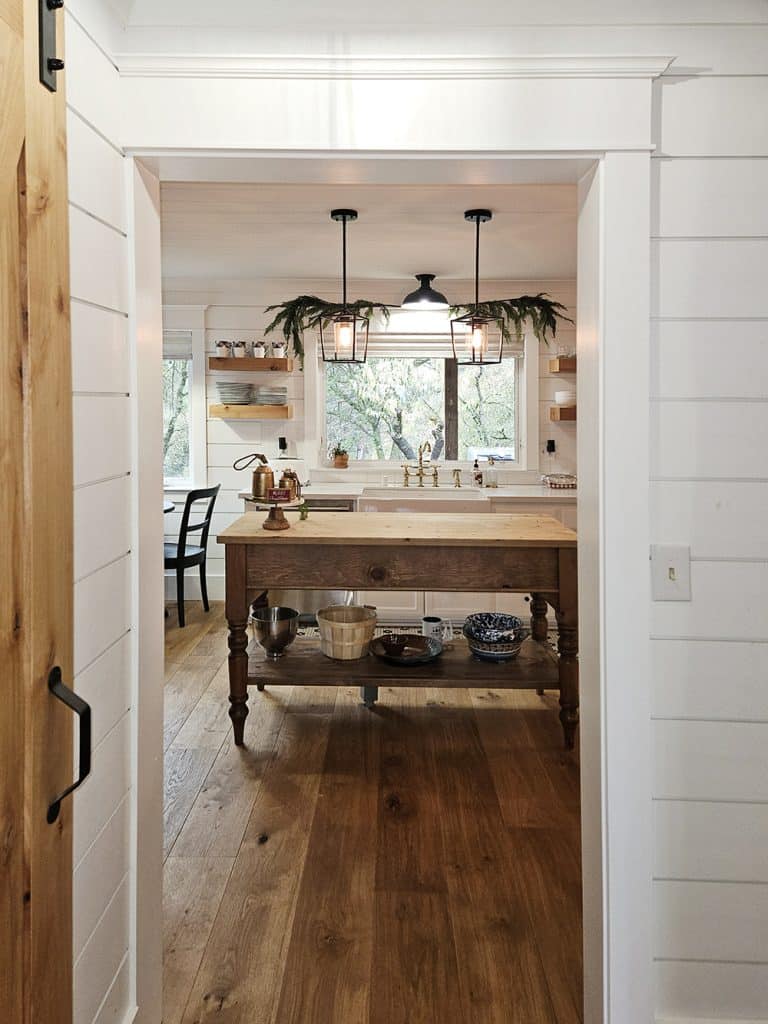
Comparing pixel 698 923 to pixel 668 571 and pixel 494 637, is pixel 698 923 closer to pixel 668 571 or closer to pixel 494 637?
pixel 668 571

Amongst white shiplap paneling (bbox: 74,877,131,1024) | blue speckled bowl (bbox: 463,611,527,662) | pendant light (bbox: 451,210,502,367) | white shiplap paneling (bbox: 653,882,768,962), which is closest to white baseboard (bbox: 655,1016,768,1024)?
white shiplap paneling (bbox: 653,882,768,962)

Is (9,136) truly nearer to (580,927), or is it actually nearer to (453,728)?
(580,927)

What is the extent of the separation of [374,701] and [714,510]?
2.67m

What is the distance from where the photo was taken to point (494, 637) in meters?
3.63

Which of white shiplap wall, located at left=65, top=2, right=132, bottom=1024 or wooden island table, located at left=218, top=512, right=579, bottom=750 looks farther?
wooden island table, located at left=218, top=512, right=579, bottom=750

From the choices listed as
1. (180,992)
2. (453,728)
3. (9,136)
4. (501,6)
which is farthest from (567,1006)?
(501,6)

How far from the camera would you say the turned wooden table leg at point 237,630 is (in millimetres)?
3436

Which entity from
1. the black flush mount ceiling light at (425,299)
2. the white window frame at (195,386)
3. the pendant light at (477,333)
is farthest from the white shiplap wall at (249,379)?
the black flush mount ceiling light at (425,299)

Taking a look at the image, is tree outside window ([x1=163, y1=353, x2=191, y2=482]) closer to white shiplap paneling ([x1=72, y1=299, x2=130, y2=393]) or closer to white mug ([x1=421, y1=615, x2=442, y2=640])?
white mug ([x1=421, y1=615, x2=442, y2=640])

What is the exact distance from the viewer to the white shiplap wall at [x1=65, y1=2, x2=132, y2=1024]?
138 cm

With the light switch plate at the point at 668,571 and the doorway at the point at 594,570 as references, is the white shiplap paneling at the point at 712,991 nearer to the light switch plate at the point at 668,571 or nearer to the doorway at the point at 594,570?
the doorway at the point at 594,570

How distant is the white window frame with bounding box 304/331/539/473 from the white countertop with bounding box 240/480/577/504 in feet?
0.62

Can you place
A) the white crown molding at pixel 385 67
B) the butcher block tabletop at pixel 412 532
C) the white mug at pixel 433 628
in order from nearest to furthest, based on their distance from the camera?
the white crown molding at pixel 385 67
the butcher block tabletop at pixel 412 532
the white mug at pixel 433 628

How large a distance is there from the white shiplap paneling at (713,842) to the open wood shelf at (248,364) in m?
4.72
